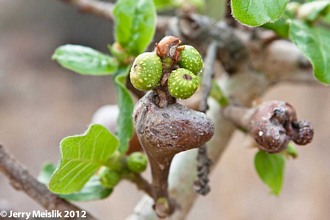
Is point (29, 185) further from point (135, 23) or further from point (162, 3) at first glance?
point (162, 3)

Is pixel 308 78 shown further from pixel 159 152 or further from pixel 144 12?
pixel 159 152

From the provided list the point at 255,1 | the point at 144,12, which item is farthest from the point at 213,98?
the point at 255,1

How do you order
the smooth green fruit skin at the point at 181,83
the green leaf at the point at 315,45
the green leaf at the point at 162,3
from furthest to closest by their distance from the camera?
the green leaf at the point at 162,3 → the green leaf at the point at 315,45 → the smooth green fruit skin at the point at 181,83

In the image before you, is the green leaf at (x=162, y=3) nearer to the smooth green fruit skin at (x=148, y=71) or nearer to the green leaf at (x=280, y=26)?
the green leaf at (x=280, y=26)

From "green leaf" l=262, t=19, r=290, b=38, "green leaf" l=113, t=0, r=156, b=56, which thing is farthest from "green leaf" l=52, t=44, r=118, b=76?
"green leaf" l=262, t=19, r=290, b=38

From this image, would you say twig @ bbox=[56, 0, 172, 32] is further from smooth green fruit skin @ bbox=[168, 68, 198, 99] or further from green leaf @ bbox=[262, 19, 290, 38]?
smooth green fruit skin @ bbox=[168, 68, 198, 99]

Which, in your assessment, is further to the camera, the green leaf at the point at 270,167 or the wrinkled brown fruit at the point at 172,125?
the green leaf at the point at 270,167

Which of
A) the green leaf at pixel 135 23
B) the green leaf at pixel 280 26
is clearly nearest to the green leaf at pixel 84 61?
the green leaf at pixel 135 23
